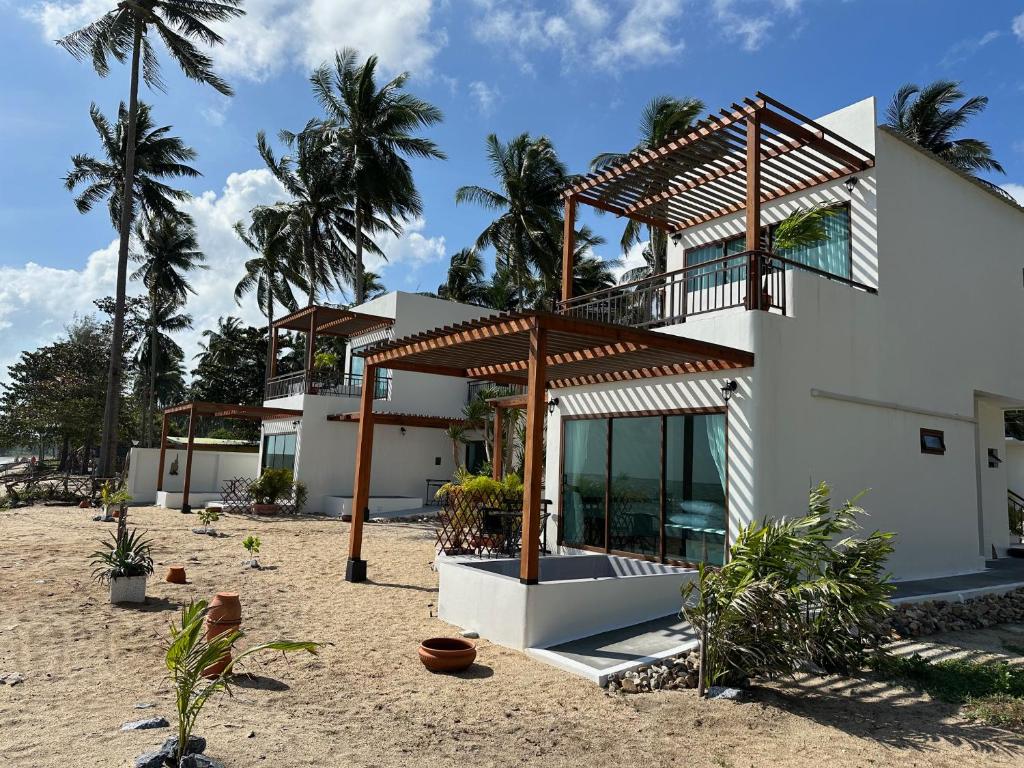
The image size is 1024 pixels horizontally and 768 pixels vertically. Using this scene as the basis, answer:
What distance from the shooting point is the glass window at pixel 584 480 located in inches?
423

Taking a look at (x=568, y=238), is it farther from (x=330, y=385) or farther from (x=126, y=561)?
(x=330, y=385)

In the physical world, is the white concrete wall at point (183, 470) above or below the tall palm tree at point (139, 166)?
below

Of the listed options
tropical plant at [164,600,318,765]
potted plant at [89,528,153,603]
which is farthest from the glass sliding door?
tropical plant at [164,600,318,765]

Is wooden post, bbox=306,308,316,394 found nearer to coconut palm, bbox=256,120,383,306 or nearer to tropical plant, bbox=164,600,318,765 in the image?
coconut palm, bbox=256,120,383,306

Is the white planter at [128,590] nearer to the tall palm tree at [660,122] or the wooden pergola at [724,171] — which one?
the wooden pergola at [724,171]

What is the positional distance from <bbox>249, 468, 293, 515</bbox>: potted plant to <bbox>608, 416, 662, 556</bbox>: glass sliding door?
44.0 feet

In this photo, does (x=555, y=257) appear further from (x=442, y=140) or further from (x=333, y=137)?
(x=333, y=137)

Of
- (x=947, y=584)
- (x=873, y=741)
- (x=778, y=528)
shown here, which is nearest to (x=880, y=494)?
(x=947, y=584)

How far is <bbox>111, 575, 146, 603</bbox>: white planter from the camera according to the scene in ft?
27.1

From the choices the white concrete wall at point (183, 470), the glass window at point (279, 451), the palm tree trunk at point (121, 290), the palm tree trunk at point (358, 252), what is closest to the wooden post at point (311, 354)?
the glass window at point (279, 451)

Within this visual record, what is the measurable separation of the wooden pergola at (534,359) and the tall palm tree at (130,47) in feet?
60.8

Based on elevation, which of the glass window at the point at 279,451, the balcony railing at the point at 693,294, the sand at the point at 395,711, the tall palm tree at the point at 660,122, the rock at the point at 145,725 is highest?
the tall palm tree at the point at 660,122

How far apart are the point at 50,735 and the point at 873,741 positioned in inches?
214

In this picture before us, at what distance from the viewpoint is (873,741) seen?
16.3 feet
